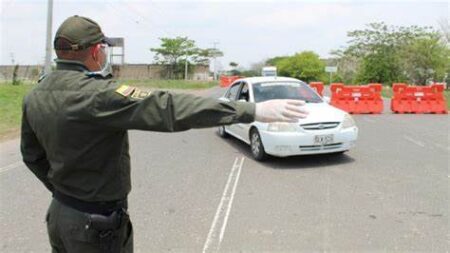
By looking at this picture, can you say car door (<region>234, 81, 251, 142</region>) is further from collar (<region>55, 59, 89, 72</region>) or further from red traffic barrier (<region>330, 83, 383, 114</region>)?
red traffic barrier (<region>330, 83, 383, 114</region>)

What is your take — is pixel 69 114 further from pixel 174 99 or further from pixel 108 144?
pixel 174 99

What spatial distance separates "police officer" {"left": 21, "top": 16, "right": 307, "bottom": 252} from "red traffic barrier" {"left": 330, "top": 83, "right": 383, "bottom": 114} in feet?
52.2

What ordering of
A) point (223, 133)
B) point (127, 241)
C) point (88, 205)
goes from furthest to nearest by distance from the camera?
1. point (223, 133)
2. point (127, 241)
3. point (88, 205)

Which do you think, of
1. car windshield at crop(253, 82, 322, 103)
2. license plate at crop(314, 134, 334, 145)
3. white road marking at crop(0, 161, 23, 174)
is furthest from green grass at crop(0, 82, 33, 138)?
license plate at crop(314, 134, 334, 145)

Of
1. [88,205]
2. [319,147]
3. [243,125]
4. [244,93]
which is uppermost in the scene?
[244,93]

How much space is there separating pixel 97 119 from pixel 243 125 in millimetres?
7119

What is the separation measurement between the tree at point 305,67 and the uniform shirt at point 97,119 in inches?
3065

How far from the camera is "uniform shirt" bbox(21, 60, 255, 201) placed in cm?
188

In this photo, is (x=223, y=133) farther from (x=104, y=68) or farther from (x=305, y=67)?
(x=305, y=67)

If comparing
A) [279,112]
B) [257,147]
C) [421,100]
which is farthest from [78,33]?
[421,100]

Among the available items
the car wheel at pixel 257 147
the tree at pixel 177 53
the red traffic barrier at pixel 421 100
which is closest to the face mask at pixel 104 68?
the car wheel at pixel 257 147

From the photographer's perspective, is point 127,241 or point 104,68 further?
point 127,241

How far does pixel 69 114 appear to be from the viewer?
197 cm

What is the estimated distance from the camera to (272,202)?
18.4ft
